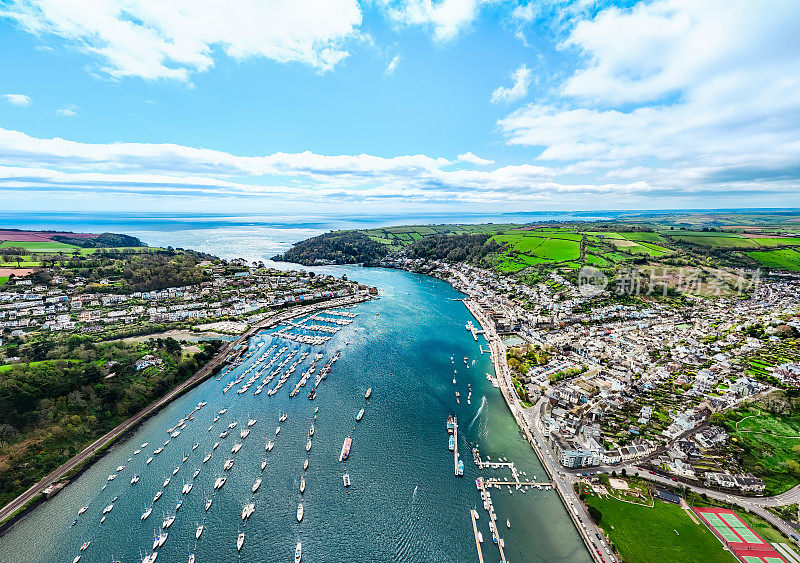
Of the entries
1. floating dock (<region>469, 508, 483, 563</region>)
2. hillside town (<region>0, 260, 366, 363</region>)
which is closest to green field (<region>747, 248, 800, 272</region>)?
hillside town (<region>0, 260, 366, 363</region>)

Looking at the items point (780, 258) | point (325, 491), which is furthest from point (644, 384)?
point (780, 258)

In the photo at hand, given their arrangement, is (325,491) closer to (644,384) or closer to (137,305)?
(644,384)

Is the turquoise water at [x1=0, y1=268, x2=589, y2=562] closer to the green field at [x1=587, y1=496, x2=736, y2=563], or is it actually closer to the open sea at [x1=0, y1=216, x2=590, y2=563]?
the open sea at [x1=0, y1=216, x2=590, y2=563]

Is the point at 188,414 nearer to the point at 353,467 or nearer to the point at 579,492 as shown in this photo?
the point at 353,467

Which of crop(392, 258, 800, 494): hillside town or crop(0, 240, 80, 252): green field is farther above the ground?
crop(0, 240, 80, 252): green field

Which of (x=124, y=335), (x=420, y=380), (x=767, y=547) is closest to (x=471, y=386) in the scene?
(x=420, y=380)

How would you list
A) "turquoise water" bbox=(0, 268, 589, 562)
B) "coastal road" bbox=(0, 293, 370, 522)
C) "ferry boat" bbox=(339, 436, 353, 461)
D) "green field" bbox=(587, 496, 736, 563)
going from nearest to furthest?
"green field" bbox=(587, 496, 736, 563), "turquoise water" bbox=(0, 268, 589, 562), "coastal road" bbox=(0, 293, 370, 522), "ferry boat" bbox=(339, 436, 353, 461)

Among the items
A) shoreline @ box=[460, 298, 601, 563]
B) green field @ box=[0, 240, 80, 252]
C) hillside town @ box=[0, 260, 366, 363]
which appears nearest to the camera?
shoreline @ box=[460, 298, 601, 563]
